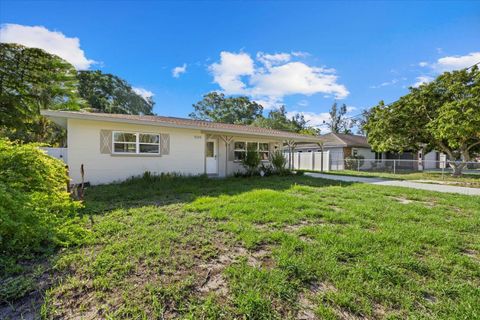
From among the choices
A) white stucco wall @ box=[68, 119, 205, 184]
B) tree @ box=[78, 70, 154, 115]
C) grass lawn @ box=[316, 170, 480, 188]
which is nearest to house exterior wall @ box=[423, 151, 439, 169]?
grass lawn @ box=[316, 170, 480, 188]

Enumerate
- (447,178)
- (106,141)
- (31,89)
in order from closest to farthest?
(106,141)
(447,178)
(31,89)

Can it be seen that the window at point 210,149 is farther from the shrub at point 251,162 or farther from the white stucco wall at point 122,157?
the shrub at point 251,162

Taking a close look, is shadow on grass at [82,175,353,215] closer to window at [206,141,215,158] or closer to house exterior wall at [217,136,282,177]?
window at [206,141,215,158]

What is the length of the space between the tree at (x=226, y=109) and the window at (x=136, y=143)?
108 ft

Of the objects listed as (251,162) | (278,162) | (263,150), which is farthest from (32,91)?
(278,162)

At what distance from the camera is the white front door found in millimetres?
11769

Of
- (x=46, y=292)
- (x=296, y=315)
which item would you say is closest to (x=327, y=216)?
(x=296, y=315)

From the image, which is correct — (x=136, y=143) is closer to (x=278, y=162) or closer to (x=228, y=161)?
(x=228, y=161)

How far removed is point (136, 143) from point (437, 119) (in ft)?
55.3

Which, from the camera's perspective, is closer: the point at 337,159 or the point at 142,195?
the point at 142,195

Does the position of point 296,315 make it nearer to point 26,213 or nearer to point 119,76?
point 26,213

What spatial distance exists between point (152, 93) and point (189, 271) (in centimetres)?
4092

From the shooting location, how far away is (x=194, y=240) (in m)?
3.37

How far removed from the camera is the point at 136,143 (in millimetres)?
9516
